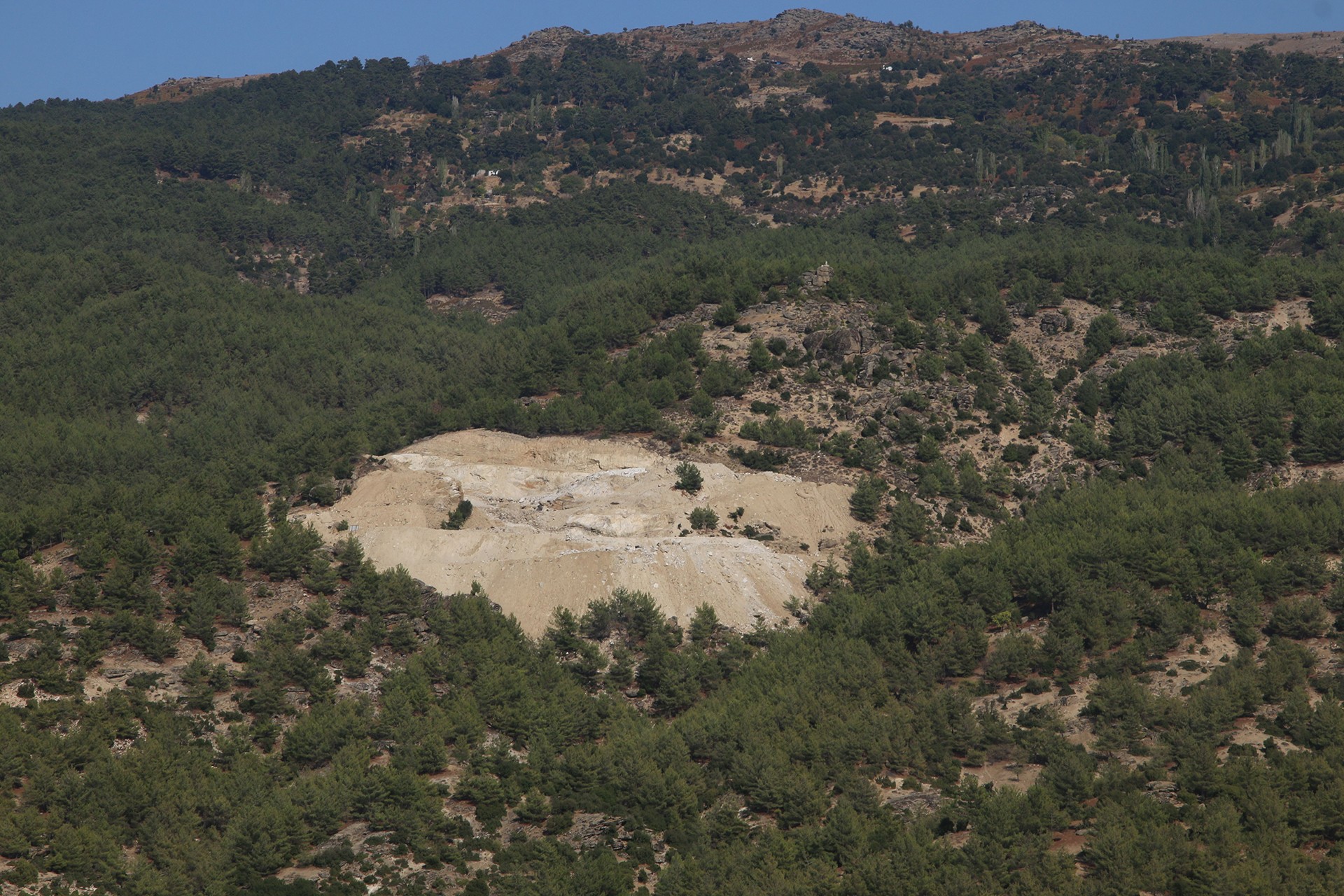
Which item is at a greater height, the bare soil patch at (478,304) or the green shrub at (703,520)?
the bare soil patch at (478,304)

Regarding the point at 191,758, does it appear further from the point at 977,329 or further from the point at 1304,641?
Result: the point at 977,329

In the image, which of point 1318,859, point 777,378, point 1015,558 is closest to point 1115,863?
point 1318,859

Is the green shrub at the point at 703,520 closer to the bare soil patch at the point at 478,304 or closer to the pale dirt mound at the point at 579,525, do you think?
the pale dirt mound at the point at 579,525

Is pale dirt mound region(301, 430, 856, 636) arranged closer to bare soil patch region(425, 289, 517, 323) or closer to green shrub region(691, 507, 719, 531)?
green shrub region(691, 507, 719, 531)

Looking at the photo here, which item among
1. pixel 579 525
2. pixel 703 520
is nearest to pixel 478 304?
pixel 579 525

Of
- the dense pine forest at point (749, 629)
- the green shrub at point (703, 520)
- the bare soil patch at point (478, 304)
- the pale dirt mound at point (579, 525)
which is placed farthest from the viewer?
the bare soil patch at point (478, 304)

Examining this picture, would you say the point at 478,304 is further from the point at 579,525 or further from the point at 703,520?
the point at 703,520

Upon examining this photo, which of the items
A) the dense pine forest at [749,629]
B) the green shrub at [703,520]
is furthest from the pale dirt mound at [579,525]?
the dense pine forest at [749,629]
